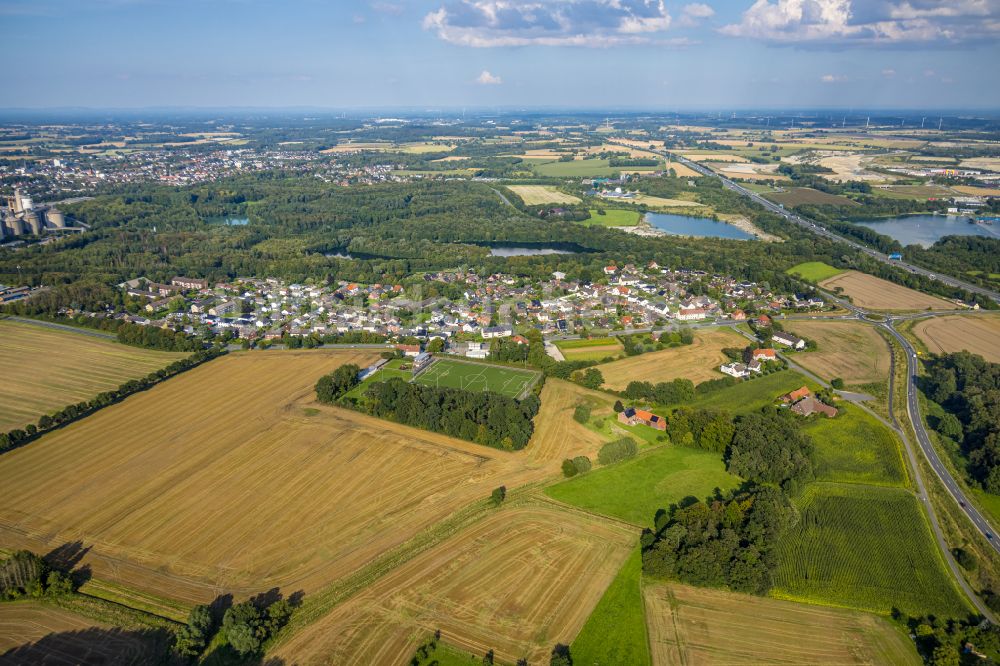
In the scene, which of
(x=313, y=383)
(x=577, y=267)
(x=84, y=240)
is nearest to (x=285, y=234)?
(x=84, y=240)

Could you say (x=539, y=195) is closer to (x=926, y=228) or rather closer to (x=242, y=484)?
(x=926, y=228)

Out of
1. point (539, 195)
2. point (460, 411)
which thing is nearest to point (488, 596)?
point (460, 411)

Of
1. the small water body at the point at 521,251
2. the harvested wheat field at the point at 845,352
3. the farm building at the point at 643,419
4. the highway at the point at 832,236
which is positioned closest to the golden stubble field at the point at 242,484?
the farm building at the point at 643,419

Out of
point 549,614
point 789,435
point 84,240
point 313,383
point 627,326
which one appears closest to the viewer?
point 549,614

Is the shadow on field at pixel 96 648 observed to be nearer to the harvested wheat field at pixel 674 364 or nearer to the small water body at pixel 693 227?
the harvested wheat field at pixel 674 364

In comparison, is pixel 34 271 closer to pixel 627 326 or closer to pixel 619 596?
pixel 627 326

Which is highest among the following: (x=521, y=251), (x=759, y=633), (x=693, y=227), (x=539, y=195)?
(x=539, y=195)

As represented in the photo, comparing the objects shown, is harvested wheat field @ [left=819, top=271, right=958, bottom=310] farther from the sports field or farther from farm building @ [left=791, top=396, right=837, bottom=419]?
the sports field
